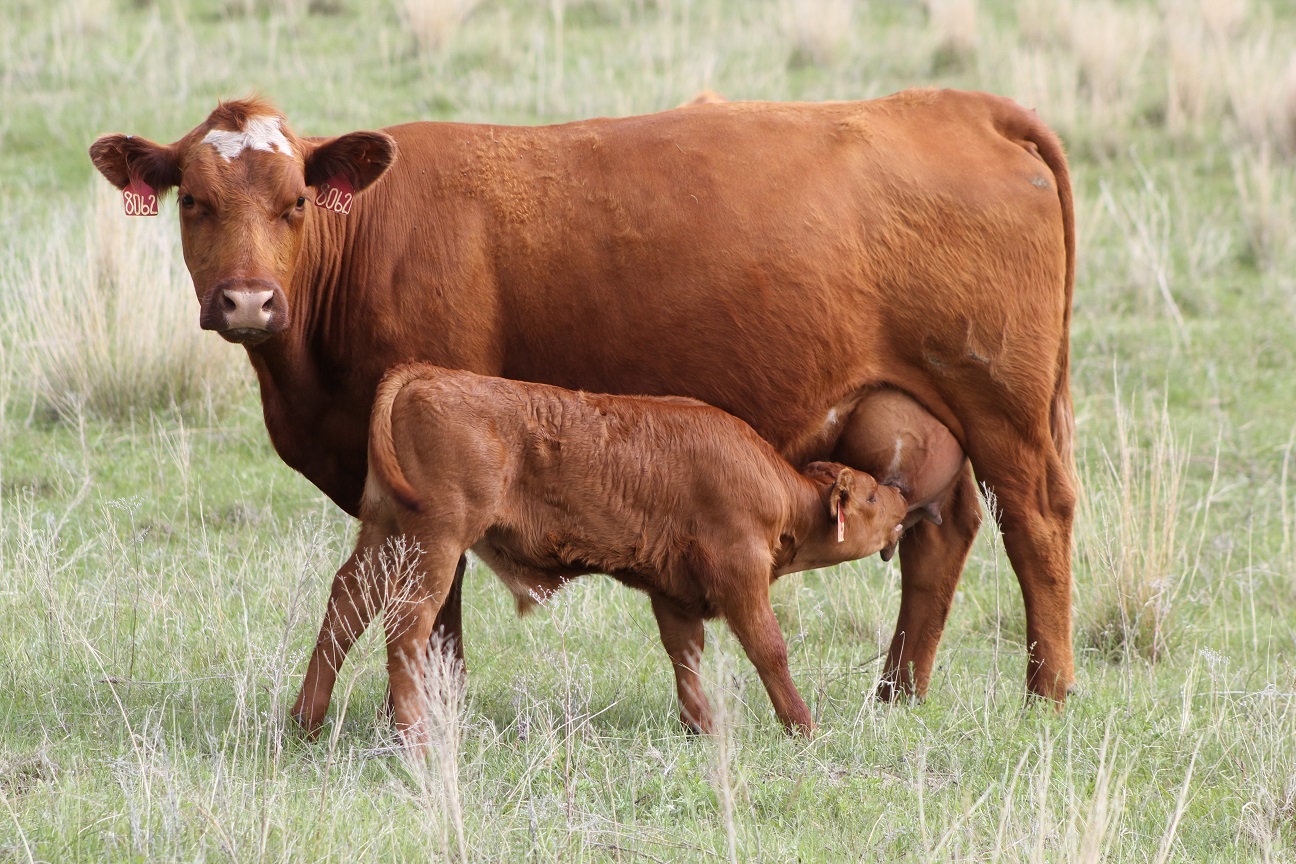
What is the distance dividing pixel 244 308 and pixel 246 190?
433mm

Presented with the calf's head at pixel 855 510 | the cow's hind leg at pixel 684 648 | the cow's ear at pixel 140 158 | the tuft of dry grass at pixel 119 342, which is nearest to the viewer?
the cow's ear at pixel 140 158

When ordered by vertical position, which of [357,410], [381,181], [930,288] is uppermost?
[381,181]

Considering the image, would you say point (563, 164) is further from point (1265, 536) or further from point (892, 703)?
point (1265, 536)

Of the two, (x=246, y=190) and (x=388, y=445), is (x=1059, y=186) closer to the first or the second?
(x=388, y=445)

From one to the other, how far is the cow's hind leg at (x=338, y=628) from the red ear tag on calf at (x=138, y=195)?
1.31 metres

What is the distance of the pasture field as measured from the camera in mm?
4281

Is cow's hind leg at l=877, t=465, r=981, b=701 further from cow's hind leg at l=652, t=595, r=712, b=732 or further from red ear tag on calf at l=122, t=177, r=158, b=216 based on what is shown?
red ear tag on calf at l=122, t=177, r=158, b=216

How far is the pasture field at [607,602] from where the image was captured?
4.28 meters

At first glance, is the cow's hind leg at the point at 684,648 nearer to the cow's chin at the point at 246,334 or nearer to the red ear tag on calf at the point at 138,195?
the cow's chin at the point at 246,334

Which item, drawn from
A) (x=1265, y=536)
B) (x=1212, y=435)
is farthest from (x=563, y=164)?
(x=1212, y=435)

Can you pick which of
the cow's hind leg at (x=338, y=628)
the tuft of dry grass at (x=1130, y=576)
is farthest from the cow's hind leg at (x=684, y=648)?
the tuft of dry grass at (x=1130, y=576)

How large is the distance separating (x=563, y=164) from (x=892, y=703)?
2.21 metres

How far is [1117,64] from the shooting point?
48.9ft

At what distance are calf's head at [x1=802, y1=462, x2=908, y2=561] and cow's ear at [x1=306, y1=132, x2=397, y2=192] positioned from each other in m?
1.82
